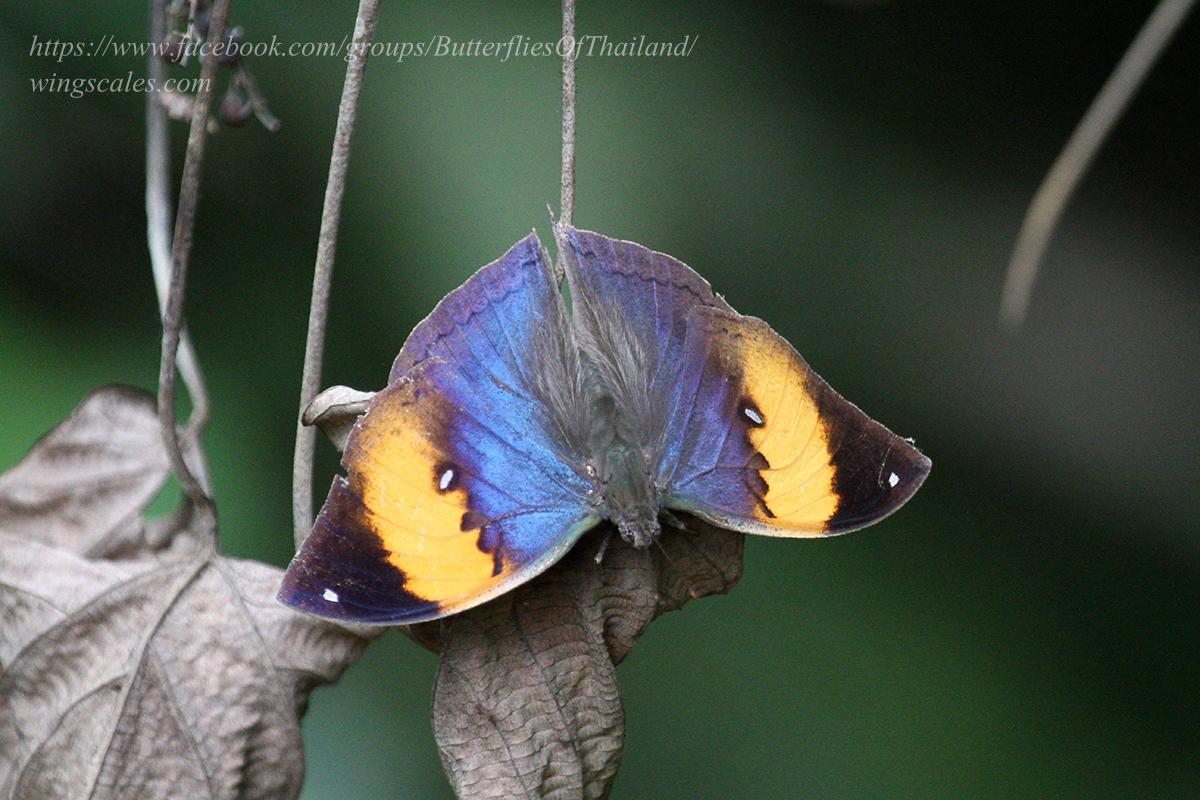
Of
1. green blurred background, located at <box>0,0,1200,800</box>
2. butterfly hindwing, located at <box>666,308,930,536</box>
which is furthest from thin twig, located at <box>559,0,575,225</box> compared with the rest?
green blurred background, located at <box>0,0,1200,800</box>

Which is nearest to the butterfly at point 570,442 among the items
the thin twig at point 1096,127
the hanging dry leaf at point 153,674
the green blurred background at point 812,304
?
the hanging dry leaf at point 153,674

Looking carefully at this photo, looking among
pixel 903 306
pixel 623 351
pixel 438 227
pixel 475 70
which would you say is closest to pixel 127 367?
pixel 438 227

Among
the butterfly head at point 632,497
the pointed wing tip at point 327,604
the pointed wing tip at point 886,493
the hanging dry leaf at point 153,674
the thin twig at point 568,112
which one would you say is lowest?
the hanging dry leaf at point 153,674

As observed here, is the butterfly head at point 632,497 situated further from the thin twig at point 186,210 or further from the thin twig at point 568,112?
the thin twig at point 186,210

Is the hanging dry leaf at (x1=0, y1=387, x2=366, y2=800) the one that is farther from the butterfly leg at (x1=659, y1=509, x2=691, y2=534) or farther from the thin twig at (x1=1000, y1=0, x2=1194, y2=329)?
the thin twig at (x1=1000, y1=0, x2=1194, y2=329)

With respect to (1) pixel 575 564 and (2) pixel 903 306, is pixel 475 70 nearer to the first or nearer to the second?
(2) pixel 903 306

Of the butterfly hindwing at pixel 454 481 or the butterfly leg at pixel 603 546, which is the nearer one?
the butterfly hindwing at pixel 454 481

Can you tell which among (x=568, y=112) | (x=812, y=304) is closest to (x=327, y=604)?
(x=568, y=112)

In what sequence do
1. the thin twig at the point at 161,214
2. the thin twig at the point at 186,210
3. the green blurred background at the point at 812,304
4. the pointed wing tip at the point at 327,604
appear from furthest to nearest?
the green blurred background at the point at 812,304 → the thin twig at the point at 161,214 → the thin twig at the point at 186,210 → the pointed wing tip at the point at 327,604
